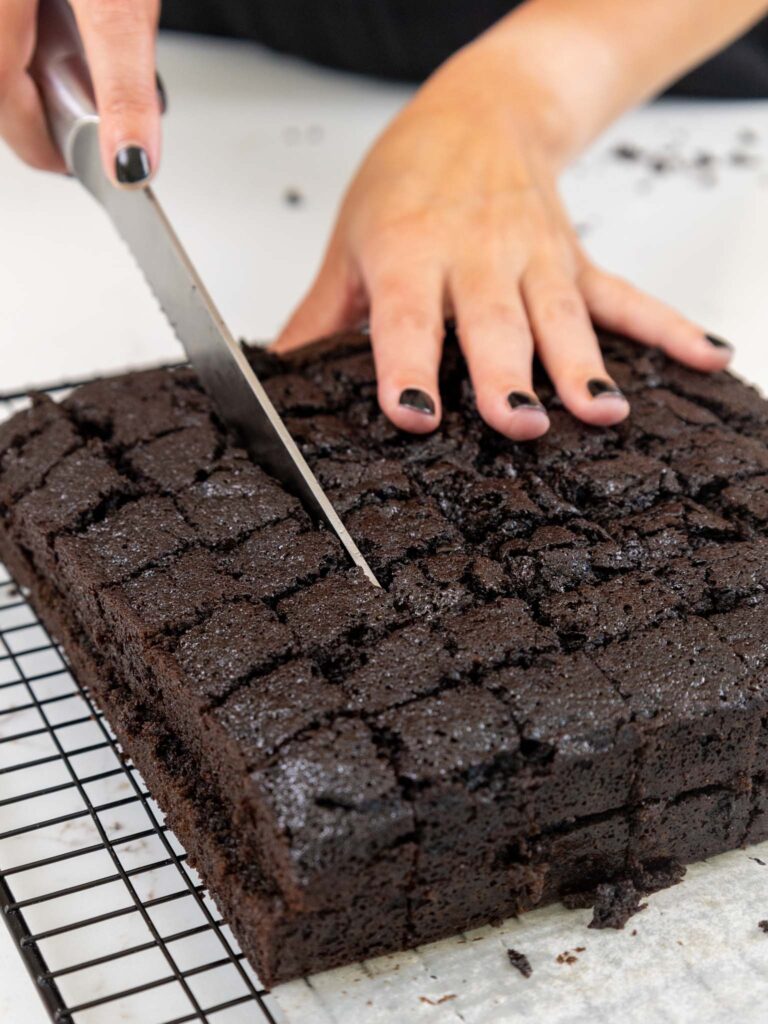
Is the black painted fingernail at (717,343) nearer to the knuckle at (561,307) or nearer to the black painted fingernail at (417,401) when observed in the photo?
the knuckle at (561,307)

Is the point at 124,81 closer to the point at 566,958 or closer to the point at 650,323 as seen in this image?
the point at 650,323

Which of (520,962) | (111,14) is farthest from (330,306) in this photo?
(520,962)

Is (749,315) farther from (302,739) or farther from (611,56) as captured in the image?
(302,739)

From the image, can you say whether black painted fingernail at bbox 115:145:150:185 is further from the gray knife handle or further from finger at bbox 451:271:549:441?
finger at bbox 451:271:549:441

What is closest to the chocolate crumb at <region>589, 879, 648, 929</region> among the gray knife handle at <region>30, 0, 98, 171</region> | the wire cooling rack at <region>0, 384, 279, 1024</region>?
the wire cooling rack at <region>0, 384, 279, 1024</region>

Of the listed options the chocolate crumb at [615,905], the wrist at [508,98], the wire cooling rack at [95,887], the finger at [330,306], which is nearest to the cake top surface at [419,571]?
Answer: the chocolate crumb at [615,905]

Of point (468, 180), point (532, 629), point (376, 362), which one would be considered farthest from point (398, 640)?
point (468, 180)
